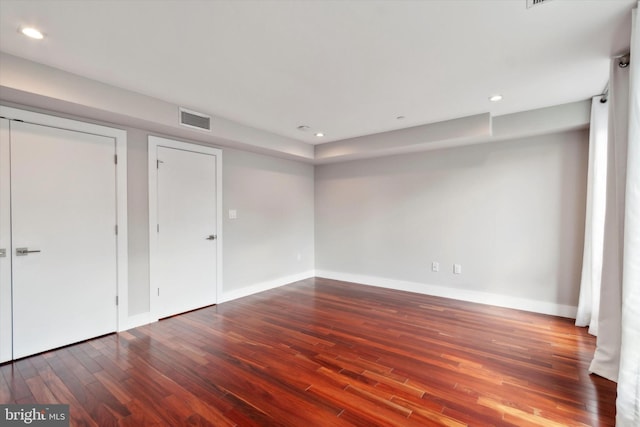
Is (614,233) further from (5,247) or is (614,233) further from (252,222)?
(5,247)

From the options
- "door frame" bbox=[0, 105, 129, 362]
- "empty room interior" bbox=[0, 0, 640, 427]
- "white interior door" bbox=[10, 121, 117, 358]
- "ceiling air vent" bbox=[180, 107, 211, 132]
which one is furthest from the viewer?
"ceiling air vent" bbox=[180, 107, 211, 132]

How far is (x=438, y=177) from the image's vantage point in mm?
4605

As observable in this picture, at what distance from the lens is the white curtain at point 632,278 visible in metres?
1.69

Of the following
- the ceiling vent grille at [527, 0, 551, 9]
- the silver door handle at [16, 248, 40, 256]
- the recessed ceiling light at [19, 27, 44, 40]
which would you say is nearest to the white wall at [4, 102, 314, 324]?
the silver door handle at [16, 248, 40, 256]

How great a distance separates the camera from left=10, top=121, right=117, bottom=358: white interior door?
2652 millimetres

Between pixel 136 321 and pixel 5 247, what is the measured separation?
1426 millimetres

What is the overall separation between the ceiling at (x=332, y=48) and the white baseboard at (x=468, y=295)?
2.54 meters

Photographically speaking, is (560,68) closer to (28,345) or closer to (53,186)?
(53,186)

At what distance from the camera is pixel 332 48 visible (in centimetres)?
219

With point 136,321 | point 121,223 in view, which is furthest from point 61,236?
point 136,321

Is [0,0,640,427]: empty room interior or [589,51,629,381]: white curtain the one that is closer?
[0,0,640,427]: empty room interior

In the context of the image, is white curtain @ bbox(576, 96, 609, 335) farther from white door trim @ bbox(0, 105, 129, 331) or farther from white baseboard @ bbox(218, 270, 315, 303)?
white door trim @ bbox(0, 105, 129, 331)

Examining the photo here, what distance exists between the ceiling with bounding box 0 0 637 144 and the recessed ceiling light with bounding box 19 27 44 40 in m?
0.04

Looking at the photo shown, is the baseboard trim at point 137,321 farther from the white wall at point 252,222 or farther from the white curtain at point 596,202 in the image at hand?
the white curtain at point 596,202
